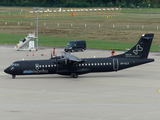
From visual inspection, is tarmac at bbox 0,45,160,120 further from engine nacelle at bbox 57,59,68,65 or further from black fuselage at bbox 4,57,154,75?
engine nacelle at bbox 57,59,68,65

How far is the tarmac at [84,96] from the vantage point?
32.0 meters

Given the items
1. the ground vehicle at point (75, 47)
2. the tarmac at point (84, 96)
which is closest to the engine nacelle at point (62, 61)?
the tarmac at point (84, 96)

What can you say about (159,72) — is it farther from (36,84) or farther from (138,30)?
(138,30)

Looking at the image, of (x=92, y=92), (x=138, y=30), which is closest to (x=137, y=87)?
(x=92, y=92)

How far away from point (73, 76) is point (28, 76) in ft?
17.9

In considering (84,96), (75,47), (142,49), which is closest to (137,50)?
(142,49)

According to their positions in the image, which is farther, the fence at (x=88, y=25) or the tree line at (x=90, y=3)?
the tree line at (x=90, y=3)

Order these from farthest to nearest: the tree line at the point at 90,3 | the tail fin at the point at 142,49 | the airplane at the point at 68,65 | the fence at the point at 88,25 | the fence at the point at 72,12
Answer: the tree line at the point at 90,3 < the fence at the point at 72,12 < the fence at the point at 88,25 < the tail fin at the point at 142,49 < the airplane at the point at 68,65

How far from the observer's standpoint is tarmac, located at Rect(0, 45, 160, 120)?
32.0 meters

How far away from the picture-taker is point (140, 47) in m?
50.8

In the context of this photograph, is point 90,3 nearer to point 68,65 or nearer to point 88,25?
point 88,25

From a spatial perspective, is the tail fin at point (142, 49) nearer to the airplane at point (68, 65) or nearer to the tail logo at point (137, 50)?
the tail logo at point (137, 50)

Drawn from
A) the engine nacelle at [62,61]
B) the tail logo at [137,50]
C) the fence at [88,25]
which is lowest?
the engine nacelle at [62,61]

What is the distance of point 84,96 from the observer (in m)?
Result: 39.0
